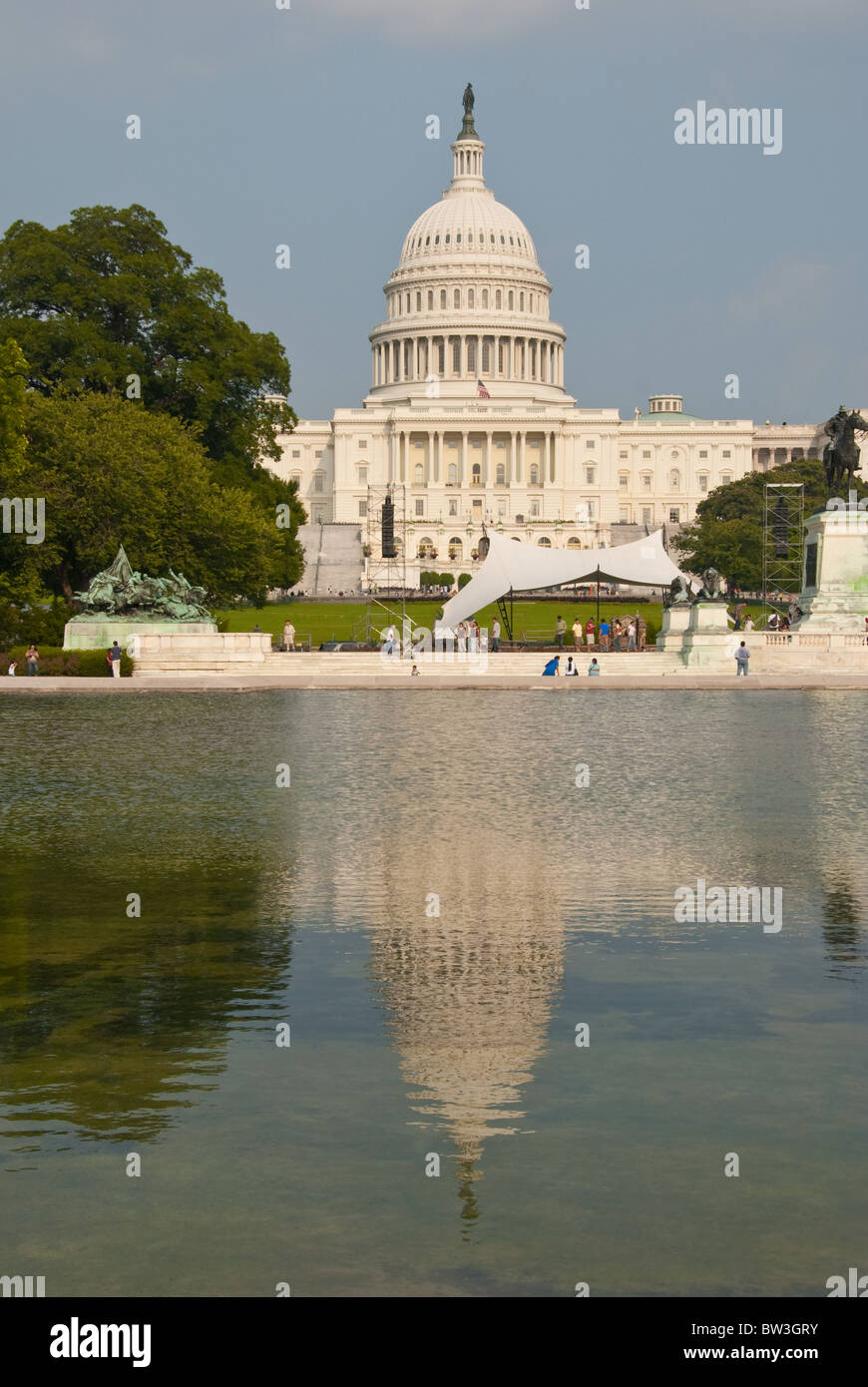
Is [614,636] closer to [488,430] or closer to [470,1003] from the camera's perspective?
[470,1003]

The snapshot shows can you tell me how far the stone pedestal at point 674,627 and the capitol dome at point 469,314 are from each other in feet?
368

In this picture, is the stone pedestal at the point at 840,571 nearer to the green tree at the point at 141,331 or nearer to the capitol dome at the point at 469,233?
the green tree at the point at 141,331

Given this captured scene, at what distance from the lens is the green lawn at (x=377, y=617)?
65.7 m

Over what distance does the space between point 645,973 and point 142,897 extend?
4.27m

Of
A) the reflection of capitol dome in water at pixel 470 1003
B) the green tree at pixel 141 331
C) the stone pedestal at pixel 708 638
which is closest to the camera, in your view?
the reflection of capitol dome in water at pixel 470 1003

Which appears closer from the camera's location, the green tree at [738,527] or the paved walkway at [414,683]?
the paved walkway at [414,683]

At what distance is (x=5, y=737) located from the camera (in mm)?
26391

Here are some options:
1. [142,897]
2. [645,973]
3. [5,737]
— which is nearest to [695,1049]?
[645,973]

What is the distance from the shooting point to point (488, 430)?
521 feet

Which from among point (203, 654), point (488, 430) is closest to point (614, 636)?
point (203, 654)

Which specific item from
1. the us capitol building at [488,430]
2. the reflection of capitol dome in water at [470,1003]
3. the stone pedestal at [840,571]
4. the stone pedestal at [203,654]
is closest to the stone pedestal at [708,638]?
the stone pedestal at [840,571]

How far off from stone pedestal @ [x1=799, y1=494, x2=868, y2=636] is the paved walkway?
15.8 ft

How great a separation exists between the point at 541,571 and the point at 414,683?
12682 mm

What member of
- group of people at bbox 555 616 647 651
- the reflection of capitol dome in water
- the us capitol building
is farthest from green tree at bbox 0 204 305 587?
the us capitol building
